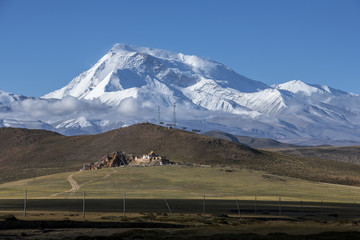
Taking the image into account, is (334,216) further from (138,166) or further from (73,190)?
(138,166)

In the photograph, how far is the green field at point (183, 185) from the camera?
387 feet

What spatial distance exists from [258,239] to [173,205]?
40469 millimetres

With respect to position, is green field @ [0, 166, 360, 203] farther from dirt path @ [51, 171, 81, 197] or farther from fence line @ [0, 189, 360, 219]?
fence line @ [0, 189, 360, 219]

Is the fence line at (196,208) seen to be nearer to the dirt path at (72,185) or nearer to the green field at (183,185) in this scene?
the dirt path at (72,185)

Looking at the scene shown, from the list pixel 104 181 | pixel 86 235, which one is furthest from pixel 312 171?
pixel 86 235

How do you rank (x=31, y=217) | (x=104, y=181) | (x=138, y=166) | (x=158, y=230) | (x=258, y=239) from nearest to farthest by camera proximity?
(x=258, y=239)
(x=158, y=230)
(x=31, y=217)
(x=104, y=181)
(x=138, y=166)

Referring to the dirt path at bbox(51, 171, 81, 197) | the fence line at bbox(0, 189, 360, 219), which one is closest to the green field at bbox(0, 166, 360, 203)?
the dirt path at bbox(51, 171, 81, 197)

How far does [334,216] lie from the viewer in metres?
74.4

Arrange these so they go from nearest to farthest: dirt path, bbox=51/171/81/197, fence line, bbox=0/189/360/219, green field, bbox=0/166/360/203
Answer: fence line, bbox=0/189/360/219 → dirt path, bbox=51/171/81/197 → green field, bbox=0/166/360/203

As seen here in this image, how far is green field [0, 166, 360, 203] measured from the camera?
118 meters

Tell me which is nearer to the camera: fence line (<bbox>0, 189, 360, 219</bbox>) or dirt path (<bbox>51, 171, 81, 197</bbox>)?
fence line (<bbox>0, 189, 360, 219</bbox>)

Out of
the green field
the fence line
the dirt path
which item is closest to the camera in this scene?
the fence line

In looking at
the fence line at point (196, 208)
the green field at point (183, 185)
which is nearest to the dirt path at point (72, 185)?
the green field at point (183, 185)

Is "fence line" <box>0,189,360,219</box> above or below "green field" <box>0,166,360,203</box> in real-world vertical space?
below
